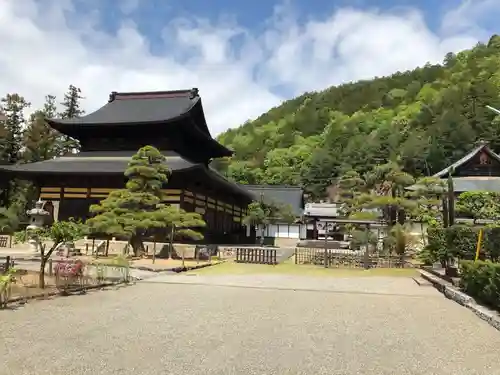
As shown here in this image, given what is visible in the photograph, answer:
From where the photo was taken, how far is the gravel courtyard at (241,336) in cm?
495

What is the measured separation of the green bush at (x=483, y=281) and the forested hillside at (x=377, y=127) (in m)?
51.7

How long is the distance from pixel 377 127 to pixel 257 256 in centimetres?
6966

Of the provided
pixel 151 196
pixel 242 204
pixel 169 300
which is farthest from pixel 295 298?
pixel 242 204

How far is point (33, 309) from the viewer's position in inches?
309

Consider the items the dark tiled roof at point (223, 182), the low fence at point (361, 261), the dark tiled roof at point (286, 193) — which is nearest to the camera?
the low fence at point (361, 261)

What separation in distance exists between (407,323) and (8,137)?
46.6 meters

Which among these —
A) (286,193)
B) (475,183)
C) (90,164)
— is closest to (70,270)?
(90,164)

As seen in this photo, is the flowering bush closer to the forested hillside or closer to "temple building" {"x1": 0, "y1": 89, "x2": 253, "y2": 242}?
"temple building" {"x1": 0, "y1": 89, "x2": 253, "y2": 242}

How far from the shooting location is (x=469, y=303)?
9.76m

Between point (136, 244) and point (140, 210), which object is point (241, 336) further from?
point (136, 244)

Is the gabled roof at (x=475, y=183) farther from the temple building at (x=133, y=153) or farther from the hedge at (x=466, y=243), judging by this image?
the hedge at (x=466, y=243)

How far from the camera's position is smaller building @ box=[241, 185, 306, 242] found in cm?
→ 5003

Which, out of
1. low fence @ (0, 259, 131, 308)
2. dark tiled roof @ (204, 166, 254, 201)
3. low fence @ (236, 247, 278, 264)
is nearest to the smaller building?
dark tiled roof @ (204, 166, 254, 201)

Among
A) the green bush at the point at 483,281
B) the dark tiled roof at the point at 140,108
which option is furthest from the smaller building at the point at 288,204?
the green bush at the point at 483,281
